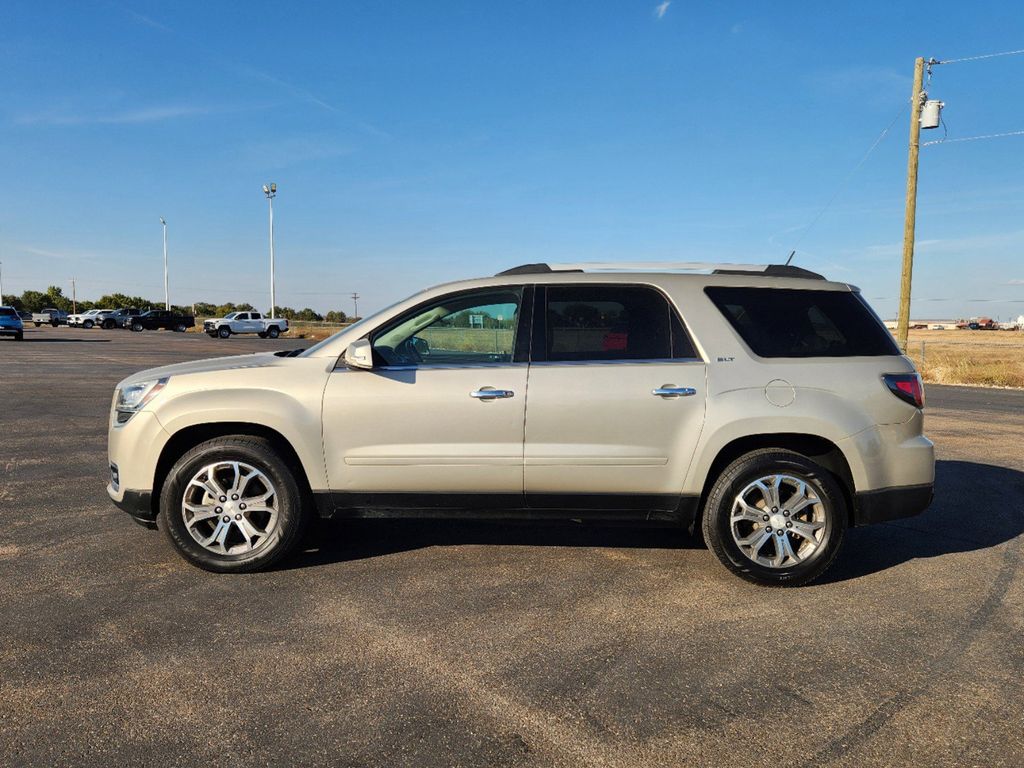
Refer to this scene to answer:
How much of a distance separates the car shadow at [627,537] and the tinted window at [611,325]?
3.50 ft

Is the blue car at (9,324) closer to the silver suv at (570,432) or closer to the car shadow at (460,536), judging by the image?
the car shadow at (460,536)

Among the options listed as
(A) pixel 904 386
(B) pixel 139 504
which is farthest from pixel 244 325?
(A) pixel 904 386

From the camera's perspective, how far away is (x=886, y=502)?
4195mm

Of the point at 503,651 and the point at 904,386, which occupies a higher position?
the point at 904,386

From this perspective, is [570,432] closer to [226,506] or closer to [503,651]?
[503,651]

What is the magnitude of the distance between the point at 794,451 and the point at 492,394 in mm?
1818

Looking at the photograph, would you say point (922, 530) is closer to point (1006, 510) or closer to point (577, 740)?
point (1006, 510)

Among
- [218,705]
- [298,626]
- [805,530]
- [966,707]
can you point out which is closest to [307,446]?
[298,626]

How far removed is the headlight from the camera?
4285mm

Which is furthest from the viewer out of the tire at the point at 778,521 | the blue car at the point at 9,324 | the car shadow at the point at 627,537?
the blue car at the point at 9,324

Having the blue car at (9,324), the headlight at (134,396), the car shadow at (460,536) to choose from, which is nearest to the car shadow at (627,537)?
the car shadow at (460,536)

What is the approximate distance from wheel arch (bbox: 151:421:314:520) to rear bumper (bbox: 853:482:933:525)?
10.5 ft

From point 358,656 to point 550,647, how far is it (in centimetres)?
87

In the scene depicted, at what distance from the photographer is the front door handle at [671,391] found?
4.13 m
